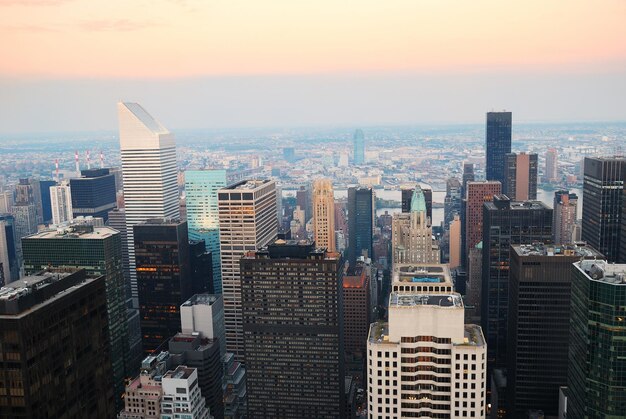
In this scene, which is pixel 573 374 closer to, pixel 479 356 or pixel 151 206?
pixel 479 356

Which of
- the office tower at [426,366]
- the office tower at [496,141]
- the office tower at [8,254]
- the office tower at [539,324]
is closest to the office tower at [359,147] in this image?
the office tower at [496,141]

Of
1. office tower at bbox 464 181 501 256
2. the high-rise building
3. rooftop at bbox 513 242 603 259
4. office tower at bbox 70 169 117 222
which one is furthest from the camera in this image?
office tower at bbox 70 169 117 222

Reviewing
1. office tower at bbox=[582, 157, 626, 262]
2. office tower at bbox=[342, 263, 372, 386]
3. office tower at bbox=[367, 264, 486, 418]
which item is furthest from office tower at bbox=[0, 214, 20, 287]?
office tower at bbox=[582, 157, 626, 262]

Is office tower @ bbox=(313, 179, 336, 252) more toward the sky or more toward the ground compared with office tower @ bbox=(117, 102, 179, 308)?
more toward the ground

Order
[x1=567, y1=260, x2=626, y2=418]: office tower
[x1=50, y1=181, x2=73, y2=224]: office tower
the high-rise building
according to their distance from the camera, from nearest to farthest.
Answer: [x1=567, y1=260, x2=626, y2=418]: office tower → the high-rise building → [x1=50, y1=181, x2=73, y2=224]: office tower

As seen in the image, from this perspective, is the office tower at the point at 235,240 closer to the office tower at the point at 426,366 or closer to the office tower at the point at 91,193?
the office tower at the point at 91,193

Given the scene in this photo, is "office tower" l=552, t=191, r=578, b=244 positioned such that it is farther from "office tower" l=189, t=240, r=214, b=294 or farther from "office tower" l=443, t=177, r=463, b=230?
"office tower" l=189, t=240, r=214, b=294
